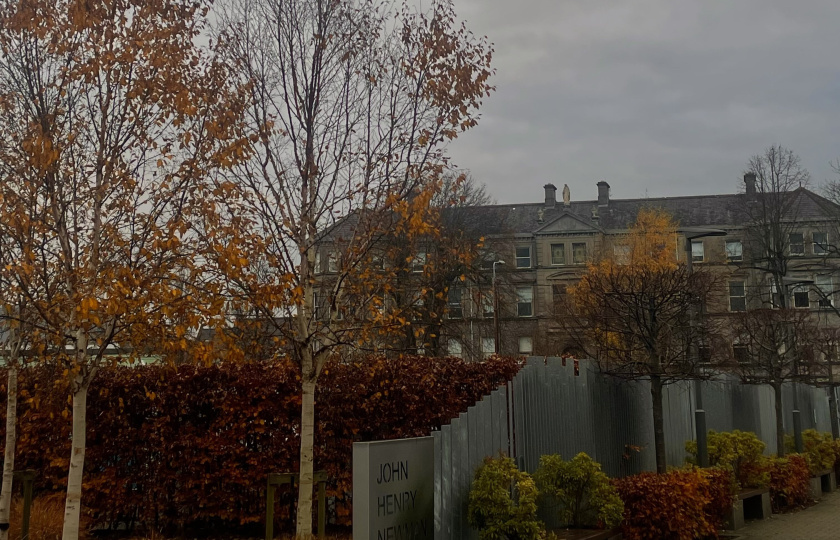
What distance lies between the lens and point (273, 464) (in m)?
12.7

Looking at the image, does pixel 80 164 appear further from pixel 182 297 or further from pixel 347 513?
pixel 347 513

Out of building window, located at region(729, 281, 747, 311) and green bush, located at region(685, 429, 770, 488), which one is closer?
green bush, located at region(685, 429, 770, 488)

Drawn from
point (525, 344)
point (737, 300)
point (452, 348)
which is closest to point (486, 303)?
point (452, 348)

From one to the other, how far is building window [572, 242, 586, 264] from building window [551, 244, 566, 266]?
2.38ft

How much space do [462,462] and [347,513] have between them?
136 inches

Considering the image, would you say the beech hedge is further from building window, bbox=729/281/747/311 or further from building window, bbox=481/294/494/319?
building window, bbox=729/281/747/311

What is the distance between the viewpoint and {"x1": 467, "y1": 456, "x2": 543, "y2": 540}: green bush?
9383 mm

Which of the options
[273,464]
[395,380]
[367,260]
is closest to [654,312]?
[395,380]

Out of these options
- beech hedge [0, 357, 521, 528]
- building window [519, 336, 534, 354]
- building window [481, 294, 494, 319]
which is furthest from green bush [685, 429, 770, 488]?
building window [519, 336, 534, 354]

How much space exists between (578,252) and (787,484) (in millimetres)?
47255

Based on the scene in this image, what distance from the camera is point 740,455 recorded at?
1670 centimetres

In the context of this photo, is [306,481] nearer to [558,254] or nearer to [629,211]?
[558,254]

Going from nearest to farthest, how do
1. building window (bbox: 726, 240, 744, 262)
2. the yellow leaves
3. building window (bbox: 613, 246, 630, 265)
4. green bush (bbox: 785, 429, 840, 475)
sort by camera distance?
1. green bush (bbox: 785, 429, 840, 475)
2. the yellow leaves
3. building window (bbox: 613, 246, 630, 265)
4. building window (bbox: 726, 240, 744, 262)

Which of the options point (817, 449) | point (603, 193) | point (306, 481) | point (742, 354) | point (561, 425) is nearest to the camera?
point (306, 481)
